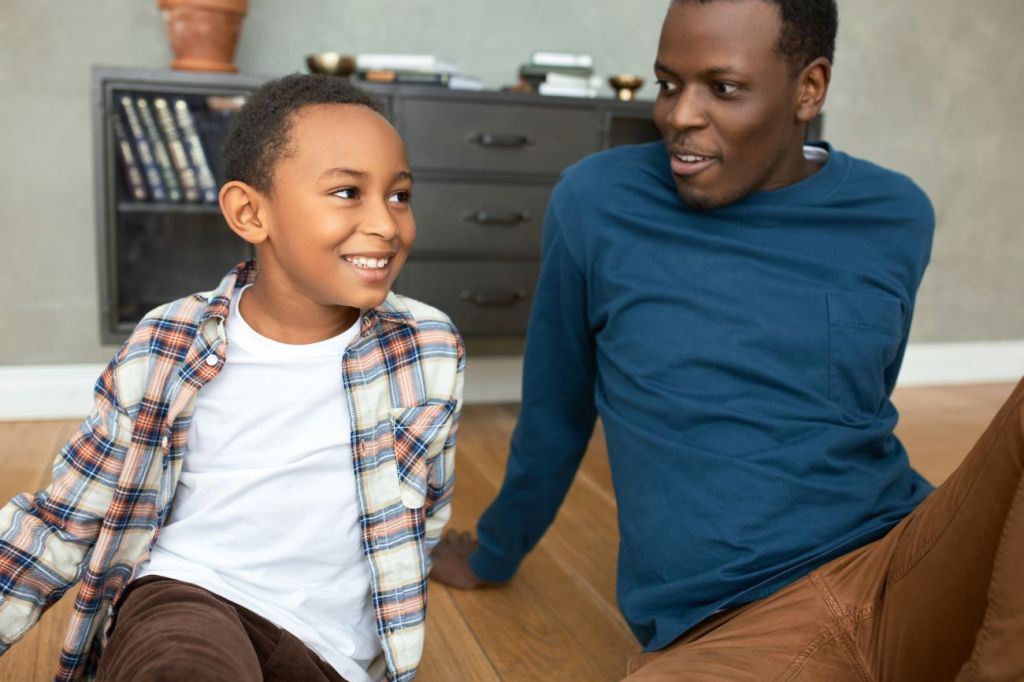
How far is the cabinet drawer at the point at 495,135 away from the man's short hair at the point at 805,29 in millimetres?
1454

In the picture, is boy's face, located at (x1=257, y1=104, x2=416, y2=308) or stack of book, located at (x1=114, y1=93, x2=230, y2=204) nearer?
boy's face, located at (x1=257, y1=104, x2=416, y2=308)

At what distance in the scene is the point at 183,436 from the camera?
1130mm

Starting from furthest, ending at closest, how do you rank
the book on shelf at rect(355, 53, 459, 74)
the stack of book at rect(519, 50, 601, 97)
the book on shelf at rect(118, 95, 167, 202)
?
1. the stack of book at rect(519, 50, 601, 97)
2. the book on shelf at rect(355, 53, 459, 74)
3. the book on shelf at rect(118, 95, 167, 202)

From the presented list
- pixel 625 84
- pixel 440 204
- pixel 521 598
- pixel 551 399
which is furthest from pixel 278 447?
pixel 625 84

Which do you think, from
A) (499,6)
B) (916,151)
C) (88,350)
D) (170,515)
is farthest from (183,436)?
(916,151)

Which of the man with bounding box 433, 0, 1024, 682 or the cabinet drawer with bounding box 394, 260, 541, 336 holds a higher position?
the man with bounding box 433, 0, 1024, 682

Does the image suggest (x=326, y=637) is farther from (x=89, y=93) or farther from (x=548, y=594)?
(x=89, y=93)

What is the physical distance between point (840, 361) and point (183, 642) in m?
0.80

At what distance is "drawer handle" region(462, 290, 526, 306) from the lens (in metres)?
2.82

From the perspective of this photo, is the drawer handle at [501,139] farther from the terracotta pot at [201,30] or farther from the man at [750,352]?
the man at [750,352]

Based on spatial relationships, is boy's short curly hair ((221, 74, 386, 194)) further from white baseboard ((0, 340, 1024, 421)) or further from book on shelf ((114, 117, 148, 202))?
white baseboard ((0, 340, 1024, 421))

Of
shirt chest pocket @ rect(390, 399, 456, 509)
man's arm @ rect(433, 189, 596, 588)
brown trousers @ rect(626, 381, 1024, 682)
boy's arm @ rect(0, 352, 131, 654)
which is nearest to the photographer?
brown trousers @ rect(626, 381, 1024, 682)

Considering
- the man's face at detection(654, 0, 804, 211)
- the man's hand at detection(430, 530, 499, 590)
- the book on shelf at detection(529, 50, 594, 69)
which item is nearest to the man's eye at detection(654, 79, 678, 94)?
the man's face at detection(654, 0, 804, 211)

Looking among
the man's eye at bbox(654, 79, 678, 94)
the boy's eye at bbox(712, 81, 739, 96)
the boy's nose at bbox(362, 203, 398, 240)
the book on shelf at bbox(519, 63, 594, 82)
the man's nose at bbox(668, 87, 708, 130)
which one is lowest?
the book on shelf at bbox(519, 63, 594, 82)
